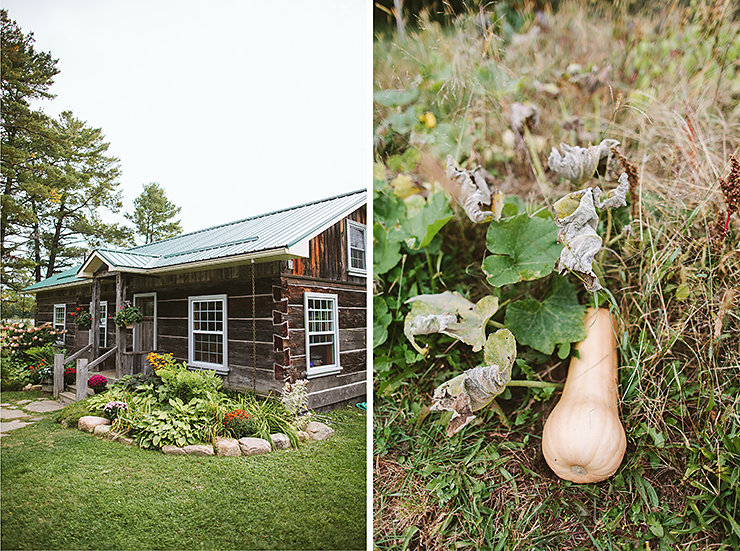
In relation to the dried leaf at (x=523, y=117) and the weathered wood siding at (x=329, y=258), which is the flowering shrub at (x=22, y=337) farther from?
the dried leaf at (x=523, y=117)

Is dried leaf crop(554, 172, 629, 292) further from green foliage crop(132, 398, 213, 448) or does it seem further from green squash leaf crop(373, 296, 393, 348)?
green foliage crop(132, 398, 213, 448)

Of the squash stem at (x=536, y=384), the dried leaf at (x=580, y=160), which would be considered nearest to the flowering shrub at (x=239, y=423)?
the squash stem at (x=536, y=384)

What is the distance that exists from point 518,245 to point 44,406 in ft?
3.49

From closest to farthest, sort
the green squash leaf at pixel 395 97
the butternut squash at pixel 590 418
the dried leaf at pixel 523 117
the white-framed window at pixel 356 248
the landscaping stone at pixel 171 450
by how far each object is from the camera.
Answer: the butternut squash at pixel 590 418 → the landscaping stone at pixel 171 450 → the white-framed window at pixel 356 248 → the dried leaf at pixel 523 117 → the green squash leaf at pixel 395 97

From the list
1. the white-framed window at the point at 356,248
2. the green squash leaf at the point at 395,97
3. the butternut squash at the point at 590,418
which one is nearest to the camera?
the butternut squash at the point at 590,418

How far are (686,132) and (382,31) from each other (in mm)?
984

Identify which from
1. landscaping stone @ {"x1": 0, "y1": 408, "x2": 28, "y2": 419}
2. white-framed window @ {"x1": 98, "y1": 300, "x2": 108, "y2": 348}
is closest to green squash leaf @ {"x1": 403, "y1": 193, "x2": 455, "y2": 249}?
white-framed window @ {"x1": 98, "y1": 300, "x2": 108, "y2": 348}

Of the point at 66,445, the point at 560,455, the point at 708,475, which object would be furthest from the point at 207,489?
the point at 708,475

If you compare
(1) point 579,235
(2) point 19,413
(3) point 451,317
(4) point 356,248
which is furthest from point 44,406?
(1) point 579,235

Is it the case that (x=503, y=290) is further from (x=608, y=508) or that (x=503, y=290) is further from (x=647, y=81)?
(x=647, y=81)

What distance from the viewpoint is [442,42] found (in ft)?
5.03

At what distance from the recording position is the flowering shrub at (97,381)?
98cm

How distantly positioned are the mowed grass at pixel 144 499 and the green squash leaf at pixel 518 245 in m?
0.61

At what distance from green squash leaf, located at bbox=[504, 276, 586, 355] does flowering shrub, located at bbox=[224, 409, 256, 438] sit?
0.59 metres
